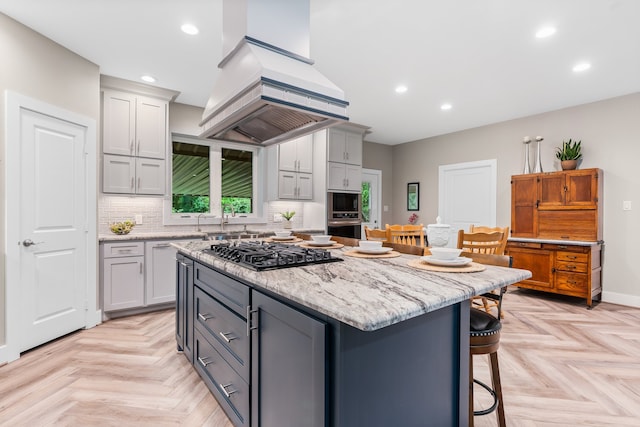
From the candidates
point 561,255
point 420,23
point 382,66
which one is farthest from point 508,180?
point 420,23

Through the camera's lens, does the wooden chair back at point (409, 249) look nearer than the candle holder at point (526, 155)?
Yes

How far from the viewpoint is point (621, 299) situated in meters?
4.09

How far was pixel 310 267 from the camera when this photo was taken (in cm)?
154

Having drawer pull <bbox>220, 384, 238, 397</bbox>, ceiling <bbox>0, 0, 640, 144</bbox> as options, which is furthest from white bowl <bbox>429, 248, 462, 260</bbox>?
ceiling <bbox>0, 0, 640, 144</bbox>

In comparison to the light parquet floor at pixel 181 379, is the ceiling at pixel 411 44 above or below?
above

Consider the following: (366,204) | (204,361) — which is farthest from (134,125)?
(366,204)

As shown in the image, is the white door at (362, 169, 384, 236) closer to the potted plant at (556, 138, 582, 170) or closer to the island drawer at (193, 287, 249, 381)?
the potted plant at (556, 138, 582, 170)

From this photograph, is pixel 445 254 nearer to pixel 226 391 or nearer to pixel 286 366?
pixel 286 366

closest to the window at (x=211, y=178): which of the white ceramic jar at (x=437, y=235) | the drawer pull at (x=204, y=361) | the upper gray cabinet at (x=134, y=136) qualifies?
the upper gray cabinet at (x=134, y=136)

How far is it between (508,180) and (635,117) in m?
1.60

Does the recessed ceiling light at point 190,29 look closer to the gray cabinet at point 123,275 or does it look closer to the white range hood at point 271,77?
the white range hood at point 271,77

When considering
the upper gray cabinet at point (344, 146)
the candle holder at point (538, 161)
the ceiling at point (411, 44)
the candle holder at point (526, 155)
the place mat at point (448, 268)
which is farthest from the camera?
the upper gray cabinet at point (344, 146)

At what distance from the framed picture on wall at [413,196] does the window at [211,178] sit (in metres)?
3.29

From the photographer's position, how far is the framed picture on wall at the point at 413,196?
6.57m
